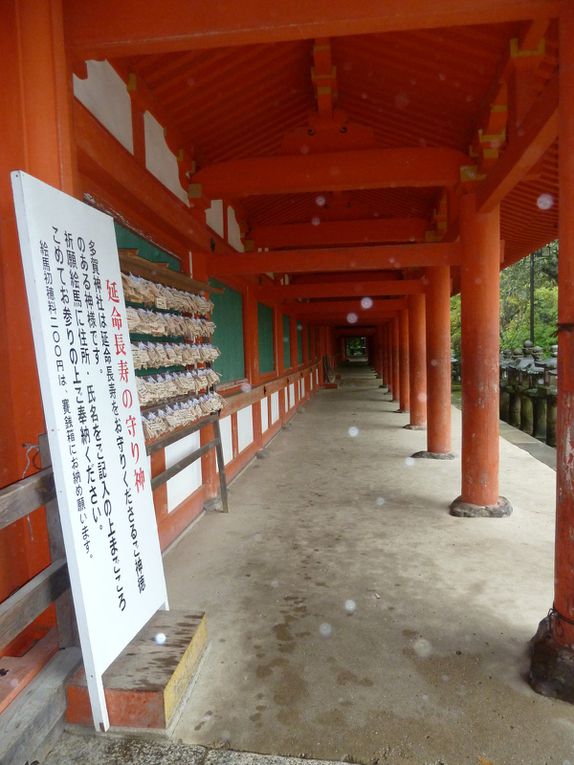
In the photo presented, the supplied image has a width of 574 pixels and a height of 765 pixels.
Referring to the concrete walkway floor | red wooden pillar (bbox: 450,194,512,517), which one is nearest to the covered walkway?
the concrete walkway floor

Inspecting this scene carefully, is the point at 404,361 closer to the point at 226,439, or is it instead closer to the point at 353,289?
the point at 353,289

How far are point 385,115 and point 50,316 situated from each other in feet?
14.0

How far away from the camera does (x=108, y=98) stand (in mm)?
3391

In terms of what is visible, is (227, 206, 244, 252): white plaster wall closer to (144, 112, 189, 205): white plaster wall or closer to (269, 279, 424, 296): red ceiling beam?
(269, 279, 424, 296): red ceiling beam

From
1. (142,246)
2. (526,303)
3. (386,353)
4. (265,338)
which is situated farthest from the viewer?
(526,303)

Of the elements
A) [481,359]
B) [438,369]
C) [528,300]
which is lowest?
[438,369]

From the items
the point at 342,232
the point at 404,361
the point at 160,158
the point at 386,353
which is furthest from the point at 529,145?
the point at 386,353

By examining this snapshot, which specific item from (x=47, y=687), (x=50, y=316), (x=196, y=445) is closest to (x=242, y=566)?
(x=196, y=445)

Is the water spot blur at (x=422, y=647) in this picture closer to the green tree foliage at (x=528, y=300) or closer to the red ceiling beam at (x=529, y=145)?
the red ceiling beam at (x=529, y=145)

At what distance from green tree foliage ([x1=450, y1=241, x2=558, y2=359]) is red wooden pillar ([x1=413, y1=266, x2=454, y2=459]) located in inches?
781

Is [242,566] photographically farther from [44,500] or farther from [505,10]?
[505,10]

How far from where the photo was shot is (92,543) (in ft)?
7.08

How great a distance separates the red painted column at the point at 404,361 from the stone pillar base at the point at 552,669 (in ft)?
33.3

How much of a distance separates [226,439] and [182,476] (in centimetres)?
159
